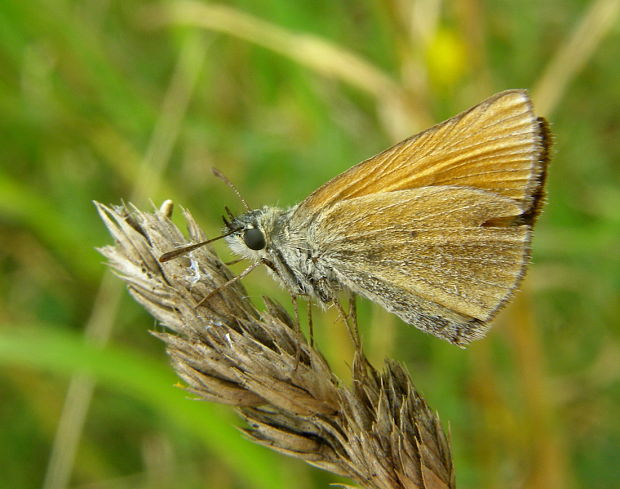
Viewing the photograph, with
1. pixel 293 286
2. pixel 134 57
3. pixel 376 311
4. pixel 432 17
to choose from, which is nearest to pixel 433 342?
pixel 376 311

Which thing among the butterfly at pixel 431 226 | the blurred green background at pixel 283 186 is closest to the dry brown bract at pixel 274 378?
the butterfly at pixel 431 226

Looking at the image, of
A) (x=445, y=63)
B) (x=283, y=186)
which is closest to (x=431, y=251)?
(x=283, y=186)

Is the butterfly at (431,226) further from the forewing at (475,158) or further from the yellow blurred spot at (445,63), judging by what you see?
the yellow blurred spot at (445,63)

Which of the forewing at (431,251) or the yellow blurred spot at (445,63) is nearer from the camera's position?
the forewing at (431,251)

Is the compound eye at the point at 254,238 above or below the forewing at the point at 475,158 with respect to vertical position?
below

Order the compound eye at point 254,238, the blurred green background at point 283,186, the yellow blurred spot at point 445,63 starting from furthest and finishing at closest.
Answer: the yellow blurred spot at point 445,63 < the blurred green background at point 283,186 < the compound eye at point 254,238

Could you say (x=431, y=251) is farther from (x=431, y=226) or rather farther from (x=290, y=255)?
(x=290, y=255)

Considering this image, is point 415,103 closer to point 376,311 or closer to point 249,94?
point 376,311
